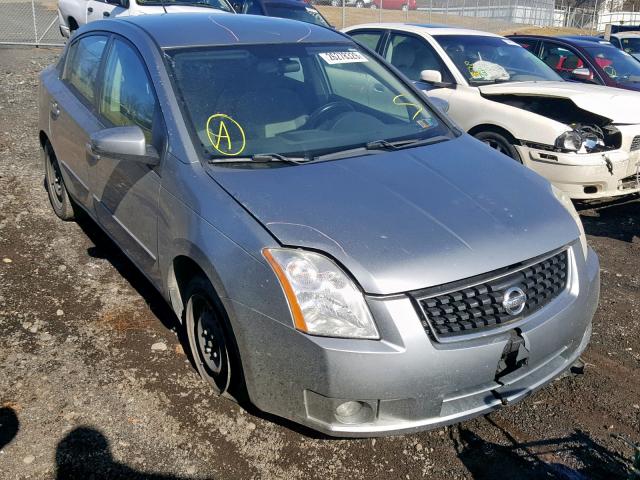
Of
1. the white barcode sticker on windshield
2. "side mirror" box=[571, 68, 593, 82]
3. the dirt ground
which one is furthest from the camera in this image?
"side mirror" box=[571, 68, 593, 82]

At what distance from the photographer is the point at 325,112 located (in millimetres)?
3820

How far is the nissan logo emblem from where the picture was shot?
2.73 meters

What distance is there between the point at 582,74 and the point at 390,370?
7.86 m

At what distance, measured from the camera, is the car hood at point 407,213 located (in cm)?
268

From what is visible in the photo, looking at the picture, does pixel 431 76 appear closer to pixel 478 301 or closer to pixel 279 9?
pixel 478 301

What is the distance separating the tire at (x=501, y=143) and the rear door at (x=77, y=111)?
11.6 ft

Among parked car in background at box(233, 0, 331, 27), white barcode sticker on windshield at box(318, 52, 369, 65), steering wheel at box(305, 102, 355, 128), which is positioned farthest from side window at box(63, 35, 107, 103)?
parked car in background at box(233, 0, 331, 27)

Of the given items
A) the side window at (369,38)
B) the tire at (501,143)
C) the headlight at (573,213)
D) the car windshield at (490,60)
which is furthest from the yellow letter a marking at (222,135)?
the side window at (369,38)

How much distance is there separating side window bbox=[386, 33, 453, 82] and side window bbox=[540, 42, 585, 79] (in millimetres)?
3490

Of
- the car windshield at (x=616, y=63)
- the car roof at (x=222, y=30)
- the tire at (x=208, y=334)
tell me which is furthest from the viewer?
the car windshield at (x=616, y=63)

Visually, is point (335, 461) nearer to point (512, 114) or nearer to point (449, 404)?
point (449, 404)

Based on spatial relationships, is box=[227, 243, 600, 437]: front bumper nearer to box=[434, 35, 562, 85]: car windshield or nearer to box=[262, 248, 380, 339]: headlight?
box=[262, 248, 380, 339]: headlight

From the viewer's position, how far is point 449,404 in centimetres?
271

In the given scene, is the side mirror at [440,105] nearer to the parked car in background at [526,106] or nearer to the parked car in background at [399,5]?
the parked car in background at [526,106]
